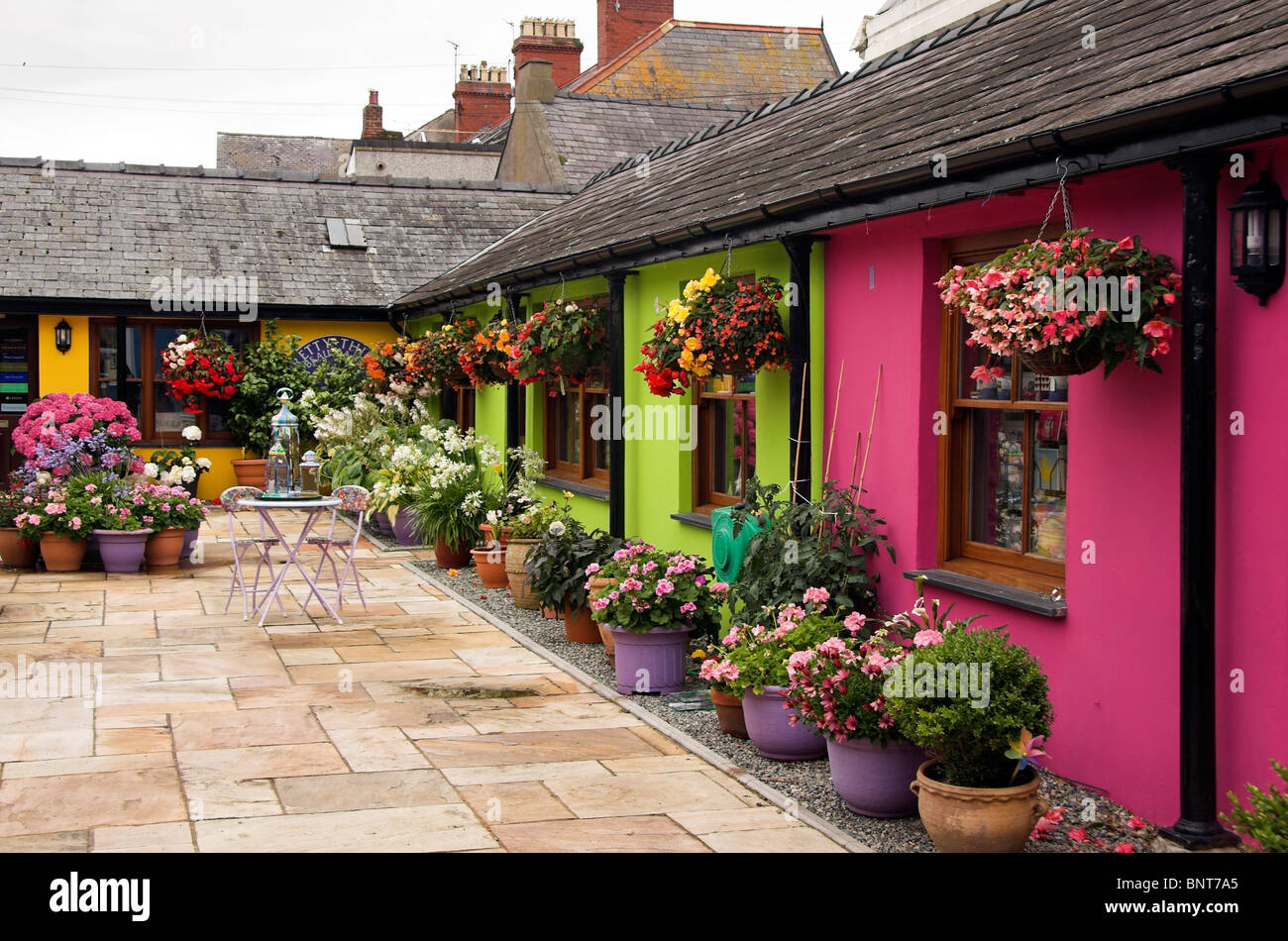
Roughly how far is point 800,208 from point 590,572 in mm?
2668

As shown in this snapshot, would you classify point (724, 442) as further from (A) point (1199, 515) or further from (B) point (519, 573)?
(A) point (1199, 515)

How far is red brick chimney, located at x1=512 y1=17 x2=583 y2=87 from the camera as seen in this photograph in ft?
87.9

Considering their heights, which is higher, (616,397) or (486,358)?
(486,358)

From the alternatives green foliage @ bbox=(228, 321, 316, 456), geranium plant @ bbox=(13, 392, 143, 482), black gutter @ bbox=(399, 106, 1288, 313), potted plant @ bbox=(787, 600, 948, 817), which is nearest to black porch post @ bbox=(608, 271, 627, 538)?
black gutter @ bbox=(399, 106, 1288, 313)

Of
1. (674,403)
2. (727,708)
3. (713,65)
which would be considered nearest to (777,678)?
(727,708)

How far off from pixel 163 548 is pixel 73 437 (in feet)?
4.91

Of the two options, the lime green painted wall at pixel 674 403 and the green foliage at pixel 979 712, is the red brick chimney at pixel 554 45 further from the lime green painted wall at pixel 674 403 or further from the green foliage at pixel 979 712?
the green foliage at pixel 979 712

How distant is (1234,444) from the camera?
14.9 ft

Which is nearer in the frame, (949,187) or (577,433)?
(949,187)

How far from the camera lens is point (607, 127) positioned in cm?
2345

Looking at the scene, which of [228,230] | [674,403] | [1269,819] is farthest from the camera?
[228,230]

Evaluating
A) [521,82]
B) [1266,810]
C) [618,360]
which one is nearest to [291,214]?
[521,82]

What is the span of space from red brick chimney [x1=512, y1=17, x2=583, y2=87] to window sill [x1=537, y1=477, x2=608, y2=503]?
16705mm

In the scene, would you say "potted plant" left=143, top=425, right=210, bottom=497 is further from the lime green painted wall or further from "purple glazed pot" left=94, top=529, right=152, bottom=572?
the lime green painted wall
